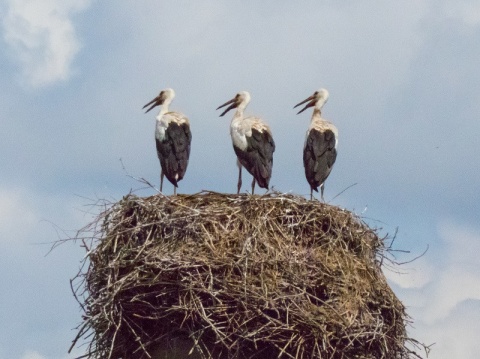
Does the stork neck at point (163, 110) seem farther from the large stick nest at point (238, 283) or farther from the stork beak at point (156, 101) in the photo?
the large stick nest at point (238, 283)

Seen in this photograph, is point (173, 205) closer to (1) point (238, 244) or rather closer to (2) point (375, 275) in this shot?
(1) point (238, 244)

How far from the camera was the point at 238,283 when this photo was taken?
11.5 metres

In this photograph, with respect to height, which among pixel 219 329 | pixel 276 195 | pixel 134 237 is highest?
pixel 276 195

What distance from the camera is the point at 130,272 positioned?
467 inches

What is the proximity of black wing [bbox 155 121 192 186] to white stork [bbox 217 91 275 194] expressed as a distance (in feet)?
1.73

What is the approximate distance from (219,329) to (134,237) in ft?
4.04

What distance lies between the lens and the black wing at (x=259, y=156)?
14.2m

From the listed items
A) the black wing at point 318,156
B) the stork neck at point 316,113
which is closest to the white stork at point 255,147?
the black wing at point 318,156

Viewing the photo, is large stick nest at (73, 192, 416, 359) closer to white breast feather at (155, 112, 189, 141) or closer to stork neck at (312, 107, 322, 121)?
white breast feather at (155, 112, 189, 141)

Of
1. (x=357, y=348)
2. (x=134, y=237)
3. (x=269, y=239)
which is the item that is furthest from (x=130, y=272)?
(x=357, y=348)

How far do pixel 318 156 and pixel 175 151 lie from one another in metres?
1.51

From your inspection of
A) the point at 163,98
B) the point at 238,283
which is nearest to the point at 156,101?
the point at 163,98

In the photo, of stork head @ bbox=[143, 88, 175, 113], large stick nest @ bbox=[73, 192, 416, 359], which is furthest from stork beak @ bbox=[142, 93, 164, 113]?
large stick nest @ bbox=[73, 192, 416, 359]

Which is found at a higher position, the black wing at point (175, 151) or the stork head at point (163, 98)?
the stork head at point (163, 98)
